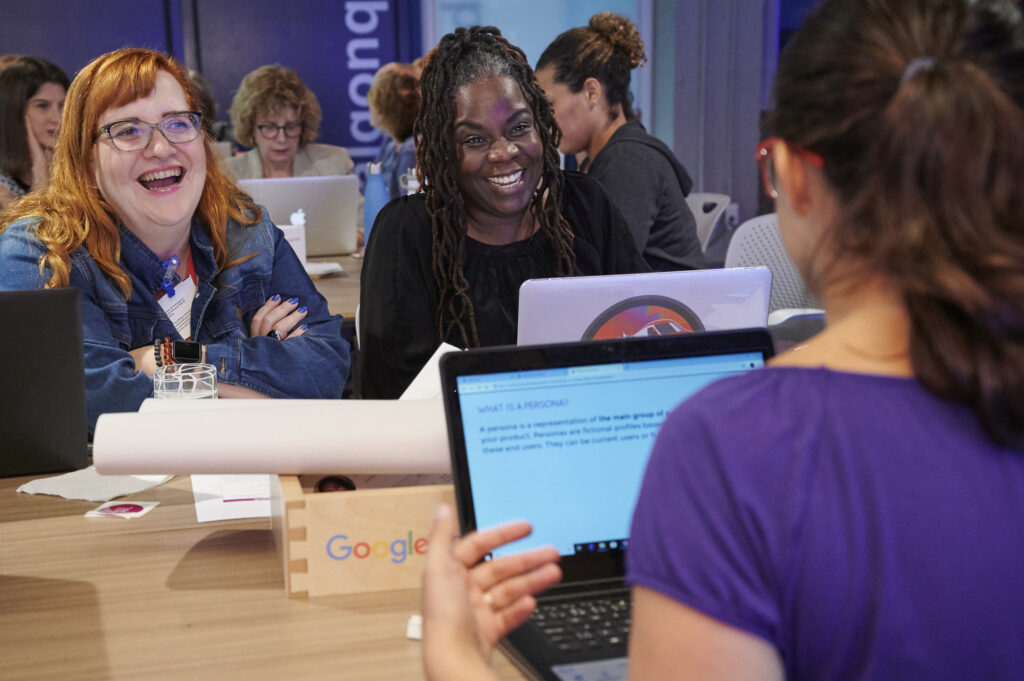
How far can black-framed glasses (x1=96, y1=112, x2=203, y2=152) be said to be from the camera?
2010 millimetres

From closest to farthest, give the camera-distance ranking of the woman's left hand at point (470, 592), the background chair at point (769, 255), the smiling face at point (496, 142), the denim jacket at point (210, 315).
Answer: the woman's left hand at point (470, 592) → the denim jacket at point (210, 315) → the smiling face at point (496, 142) → the background chair at point (769, 255)

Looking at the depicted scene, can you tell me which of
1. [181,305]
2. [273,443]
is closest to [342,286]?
[181,305]

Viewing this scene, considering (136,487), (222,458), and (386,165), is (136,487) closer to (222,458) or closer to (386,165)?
(222,458)

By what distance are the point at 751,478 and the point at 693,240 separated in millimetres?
2582

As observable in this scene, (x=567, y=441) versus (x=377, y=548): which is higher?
(x=567, y=441)

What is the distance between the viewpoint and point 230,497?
4.84ft

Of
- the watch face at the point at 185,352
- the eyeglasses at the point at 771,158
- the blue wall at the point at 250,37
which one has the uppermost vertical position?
the blue wall at the point at 250,37

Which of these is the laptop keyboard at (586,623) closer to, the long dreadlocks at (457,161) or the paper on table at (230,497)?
the paper on table at (230,497)

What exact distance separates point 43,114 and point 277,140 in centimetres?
125

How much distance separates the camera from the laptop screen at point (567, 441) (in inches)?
41.0

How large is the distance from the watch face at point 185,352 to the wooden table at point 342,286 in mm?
861

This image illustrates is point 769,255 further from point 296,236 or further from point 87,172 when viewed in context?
point 87,172

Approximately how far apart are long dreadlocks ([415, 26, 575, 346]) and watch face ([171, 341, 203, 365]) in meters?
0.50

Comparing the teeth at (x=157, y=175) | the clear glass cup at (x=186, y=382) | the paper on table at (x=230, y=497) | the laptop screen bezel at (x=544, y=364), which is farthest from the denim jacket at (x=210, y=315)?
the laptop screen bezel at (x=544, y=364)
